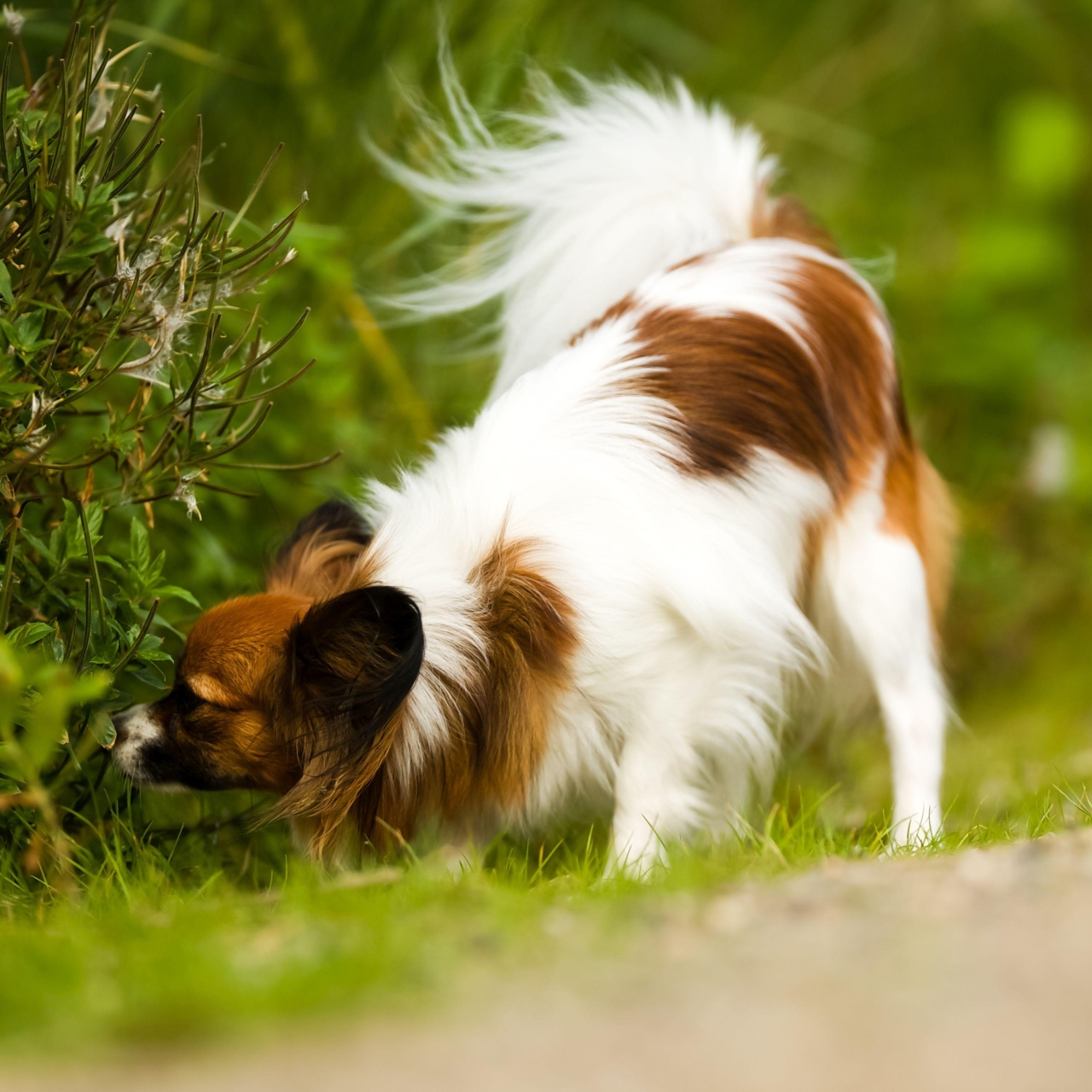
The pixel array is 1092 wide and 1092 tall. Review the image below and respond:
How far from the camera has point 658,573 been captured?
321 centimetres

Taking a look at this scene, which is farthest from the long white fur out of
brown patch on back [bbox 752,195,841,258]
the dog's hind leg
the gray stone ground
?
the gray stone ground

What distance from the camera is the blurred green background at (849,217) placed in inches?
176

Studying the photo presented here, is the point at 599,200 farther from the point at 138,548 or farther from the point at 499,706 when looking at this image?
the point at 138,548

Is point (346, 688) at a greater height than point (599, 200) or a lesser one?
lesser

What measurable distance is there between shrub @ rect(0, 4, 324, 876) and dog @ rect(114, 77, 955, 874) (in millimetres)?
249

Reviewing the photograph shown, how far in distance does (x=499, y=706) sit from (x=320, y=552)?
2.19 ft

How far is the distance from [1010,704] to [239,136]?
4.06 m

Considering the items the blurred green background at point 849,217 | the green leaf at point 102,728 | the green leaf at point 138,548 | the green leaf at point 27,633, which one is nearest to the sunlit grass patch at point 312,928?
the green leaf at point 102,728

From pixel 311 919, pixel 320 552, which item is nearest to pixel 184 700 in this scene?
pixel 320 552

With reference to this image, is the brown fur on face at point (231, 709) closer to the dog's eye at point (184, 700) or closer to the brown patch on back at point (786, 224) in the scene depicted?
the dog's eye at point (184, 700)

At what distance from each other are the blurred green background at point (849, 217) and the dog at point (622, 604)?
0.69 m

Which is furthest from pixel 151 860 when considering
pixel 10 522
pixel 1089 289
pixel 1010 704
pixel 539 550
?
pixel 1089 289

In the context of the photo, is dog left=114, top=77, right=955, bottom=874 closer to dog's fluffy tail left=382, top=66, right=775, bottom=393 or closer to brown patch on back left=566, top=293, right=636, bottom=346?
brown patch on back left=566, top=293, right=636, bottom=346

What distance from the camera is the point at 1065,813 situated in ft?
11.2
